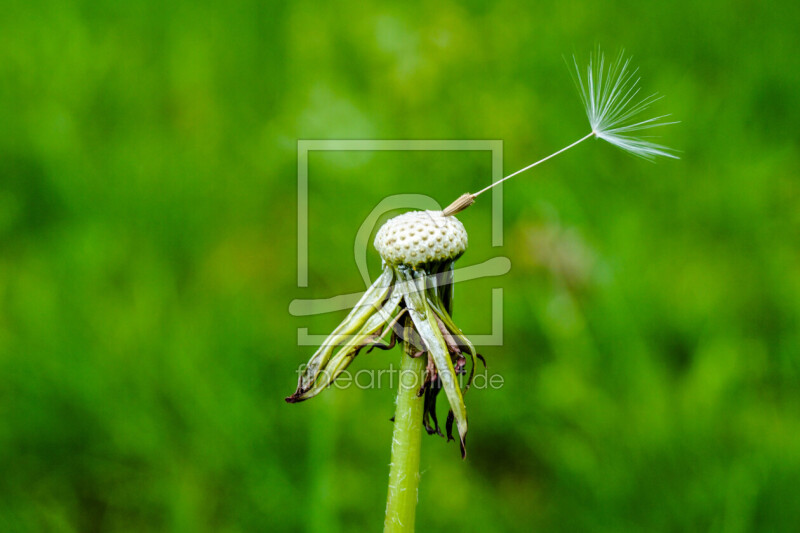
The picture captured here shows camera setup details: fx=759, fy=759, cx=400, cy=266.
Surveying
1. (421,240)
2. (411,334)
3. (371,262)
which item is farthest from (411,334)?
(371,262)

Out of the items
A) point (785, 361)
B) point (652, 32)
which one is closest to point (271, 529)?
point (785, 361)

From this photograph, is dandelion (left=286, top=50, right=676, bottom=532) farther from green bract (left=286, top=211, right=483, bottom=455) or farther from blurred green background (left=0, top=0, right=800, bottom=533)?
blurred green background (left=0, top=0, right=800, bottom=533)

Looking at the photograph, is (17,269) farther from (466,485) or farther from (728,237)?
(728,237)

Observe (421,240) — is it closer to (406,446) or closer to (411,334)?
(411,334)

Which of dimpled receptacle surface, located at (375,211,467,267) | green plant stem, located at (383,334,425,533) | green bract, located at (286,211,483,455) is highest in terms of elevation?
dimpled receptacle surface, located at (375,211,467,267)

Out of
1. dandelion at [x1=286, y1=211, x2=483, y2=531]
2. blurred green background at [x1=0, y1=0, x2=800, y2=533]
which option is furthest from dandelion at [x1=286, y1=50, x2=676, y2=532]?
blurred green background at [x1=0, y1=0, x2=800, y2=533]

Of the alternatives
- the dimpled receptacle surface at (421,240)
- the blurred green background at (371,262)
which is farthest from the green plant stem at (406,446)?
the blurred green background at (371,262)
